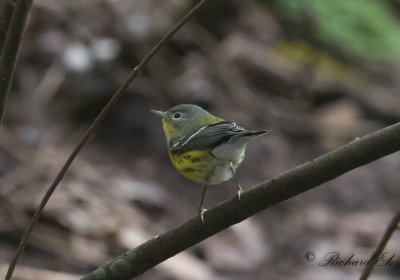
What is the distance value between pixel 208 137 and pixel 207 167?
0.15 meters

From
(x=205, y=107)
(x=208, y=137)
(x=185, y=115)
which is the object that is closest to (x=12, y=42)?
(x=208, y=137)

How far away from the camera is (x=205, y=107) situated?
674 cm

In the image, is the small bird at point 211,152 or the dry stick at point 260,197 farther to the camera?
the small bird at point 211,152

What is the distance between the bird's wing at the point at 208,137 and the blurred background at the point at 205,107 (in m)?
1.62

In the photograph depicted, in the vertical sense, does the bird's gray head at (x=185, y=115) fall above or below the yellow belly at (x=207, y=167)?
above

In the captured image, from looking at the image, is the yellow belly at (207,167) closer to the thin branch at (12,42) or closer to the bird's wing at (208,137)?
the bird's wing at (208,137)

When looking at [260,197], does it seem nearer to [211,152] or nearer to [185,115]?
[211,152]

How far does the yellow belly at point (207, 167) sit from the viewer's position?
10.4ft

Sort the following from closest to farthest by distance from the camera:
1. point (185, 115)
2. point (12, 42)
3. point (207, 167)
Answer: point (12, 42)
point (207, 167)
point (185, 115)

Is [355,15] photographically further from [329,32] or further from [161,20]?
[161,20]

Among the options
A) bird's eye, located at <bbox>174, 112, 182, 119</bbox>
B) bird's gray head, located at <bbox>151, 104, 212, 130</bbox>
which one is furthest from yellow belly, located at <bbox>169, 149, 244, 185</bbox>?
bird's eye, located at <bbox>174, 112, 182, 119</bbox>

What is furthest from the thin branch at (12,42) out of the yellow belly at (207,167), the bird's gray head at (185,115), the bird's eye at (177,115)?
the bird's eye at (177,115)

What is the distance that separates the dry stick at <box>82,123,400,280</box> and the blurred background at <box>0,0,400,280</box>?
7.40ft

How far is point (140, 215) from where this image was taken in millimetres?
5398
